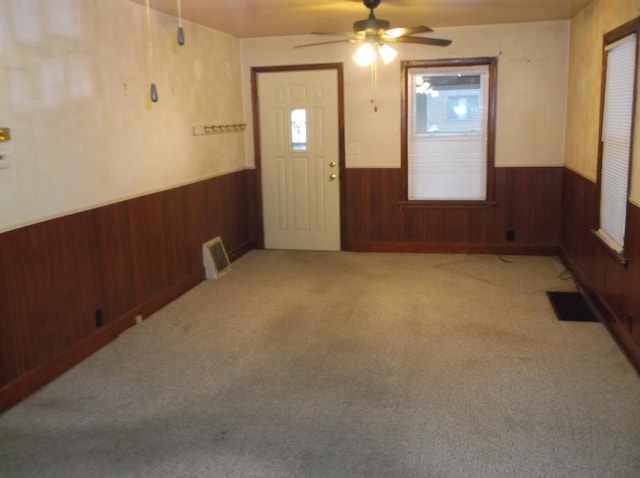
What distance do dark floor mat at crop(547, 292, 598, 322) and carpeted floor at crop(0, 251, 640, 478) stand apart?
11 cm

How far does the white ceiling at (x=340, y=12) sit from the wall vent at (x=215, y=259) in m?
2.07

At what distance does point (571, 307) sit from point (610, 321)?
57 cm

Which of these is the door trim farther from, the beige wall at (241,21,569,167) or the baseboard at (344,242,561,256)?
the baseboard at (344,242,561,256)

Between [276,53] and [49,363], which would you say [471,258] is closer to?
[276,53]

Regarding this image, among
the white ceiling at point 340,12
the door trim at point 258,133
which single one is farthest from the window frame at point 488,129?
the door trim at point 258,133

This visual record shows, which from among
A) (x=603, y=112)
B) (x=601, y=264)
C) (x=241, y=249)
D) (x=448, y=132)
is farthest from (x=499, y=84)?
(x=241, y=249)

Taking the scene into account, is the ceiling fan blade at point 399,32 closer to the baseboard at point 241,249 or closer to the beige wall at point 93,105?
the beige wall at point 93,105

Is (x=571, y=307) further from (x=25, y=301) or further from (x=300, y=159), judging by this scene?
(x=25, y=301)

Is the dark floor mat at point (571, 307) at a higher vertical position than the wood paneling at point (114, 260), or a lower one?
lower

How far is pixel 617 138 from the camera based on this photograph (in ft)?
13.9

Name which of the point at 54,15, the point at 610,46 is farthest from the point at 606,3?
the point at 54,15

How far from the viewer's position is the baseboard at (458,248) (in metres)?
6.57

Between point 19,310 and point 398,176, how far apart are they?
4.31 meters

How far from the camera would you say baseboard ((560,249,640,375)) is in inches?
147
